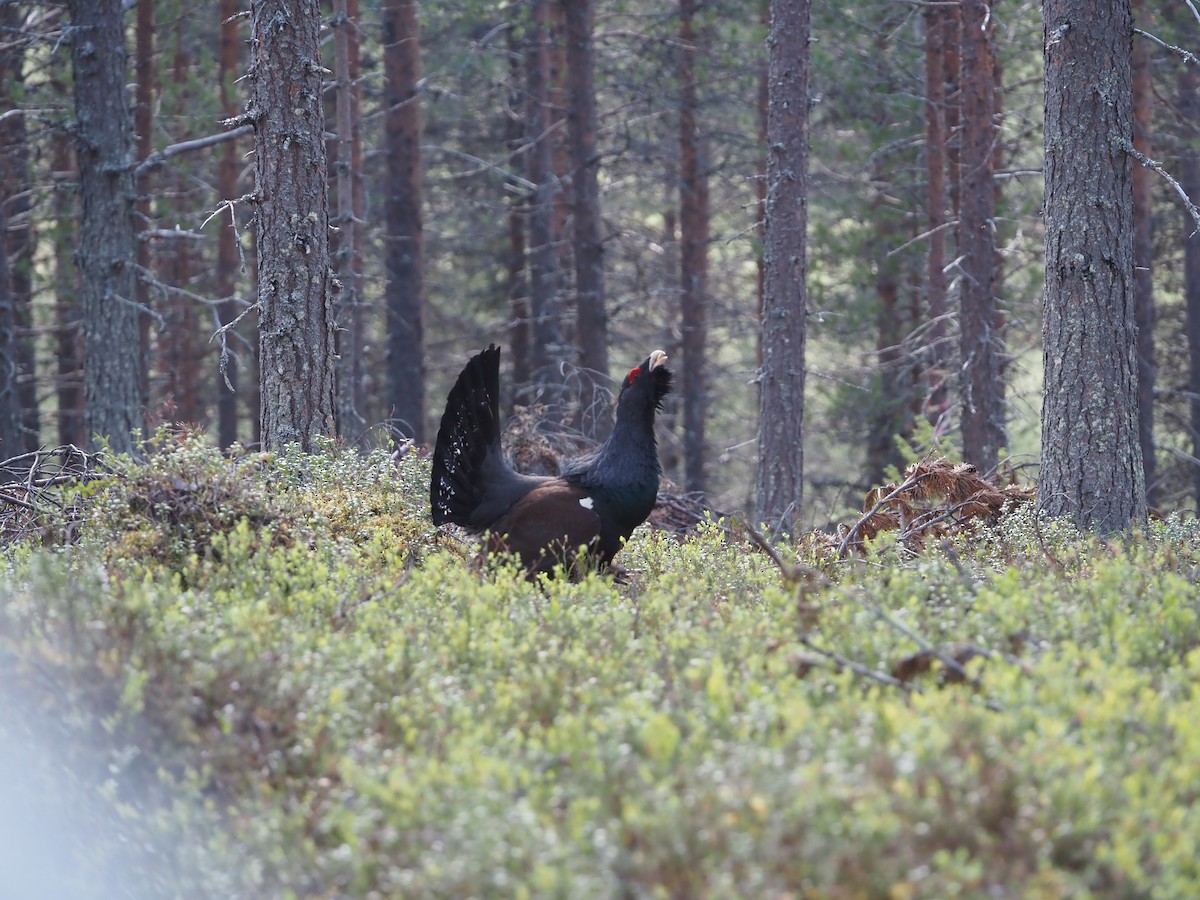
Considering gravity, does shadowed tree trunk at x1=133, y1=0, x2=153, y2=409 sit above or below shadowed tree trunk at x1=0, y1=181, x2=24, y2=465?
above

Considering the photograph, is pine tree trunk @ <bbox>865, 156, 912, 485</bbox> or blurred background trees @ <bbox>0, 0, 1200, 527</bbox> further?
pine tree trunk @ <bbox>865, 156, 912, 485</bbox>

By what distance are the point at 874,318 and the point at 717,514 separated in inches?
404

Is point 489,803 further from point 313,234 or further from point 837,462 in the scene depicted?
point 837,462

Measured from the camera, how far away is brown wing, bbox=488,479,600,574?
773cm

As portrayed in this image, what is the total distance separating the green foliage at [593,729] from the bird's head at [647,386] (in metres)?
1.94

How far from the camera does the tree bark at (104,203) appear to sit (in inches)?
604

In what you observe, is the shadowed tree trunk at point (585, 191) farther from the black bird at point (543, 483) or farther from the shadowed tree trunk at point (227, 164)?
the black bird at point (543, 483)

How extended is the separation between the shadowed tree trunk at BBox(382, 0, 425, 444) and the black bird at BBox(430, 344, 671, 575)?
12940 millimetres

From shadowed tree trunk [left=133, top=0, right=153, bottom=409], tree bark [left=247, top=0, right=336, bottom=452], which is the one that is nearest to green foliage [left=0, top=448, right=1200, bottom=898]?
tree bark [left=247, top=0, right=336, bottom=452]

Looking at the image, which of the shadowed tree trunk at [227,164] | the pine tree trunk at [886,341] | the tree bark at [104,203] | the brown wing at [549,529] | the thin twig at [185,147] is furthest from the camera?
the pine tree trunk at [886,341]

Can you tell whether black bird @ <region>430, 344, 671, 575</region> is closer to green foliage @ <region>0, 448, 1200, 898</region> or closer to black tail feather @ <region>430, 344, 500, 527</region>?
black tail feather @ <region>430, 344, 500, 527</region>

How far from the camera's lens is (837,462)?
3638cm

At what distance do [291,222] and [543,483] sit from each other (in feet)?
11.0

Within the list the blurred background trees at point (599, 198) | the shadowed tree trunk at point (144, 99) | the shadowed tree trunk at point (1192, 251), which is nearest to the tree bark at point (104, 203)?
the blurred background trees at point (599, 198)
